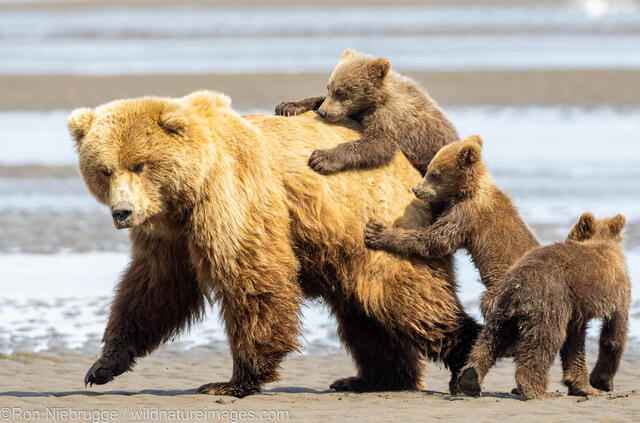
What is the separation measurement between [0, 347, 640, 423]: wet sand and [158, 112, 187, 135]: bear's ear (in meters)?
1.68

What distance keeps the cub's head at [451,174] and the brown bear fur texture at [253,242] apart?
26 cm

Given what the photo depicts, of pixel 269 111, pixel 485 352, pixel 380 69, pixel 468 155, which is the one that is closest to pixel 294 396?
pixel 485 352

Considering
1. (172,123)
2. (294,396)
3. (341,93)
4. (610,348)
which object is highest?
(341,93)

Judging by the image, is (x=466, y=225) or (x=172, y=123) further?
(x=466, y=225)

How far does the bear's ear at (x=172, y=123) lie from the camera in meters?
6.30

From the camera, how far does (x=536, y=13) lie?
49.4 m

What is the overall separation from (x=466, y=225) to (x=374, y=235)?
0.59 metres

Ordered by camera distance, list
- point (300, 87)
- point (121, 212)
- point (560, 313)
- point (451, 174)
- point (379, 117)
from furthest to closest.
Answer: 1. point (300, 87)
2. point (379, 117)
3. point (451, 174)
4. point (560, 313)
5. point (121, 212)

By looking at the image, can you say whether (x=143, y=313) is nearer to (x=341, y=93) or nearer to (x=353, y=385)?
(x=353, y=385)

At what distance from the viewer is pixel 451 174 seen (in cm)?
689

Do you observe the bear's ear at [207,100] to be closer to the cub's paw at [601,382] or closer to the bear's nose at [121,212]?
the bear's nose at [121,212]

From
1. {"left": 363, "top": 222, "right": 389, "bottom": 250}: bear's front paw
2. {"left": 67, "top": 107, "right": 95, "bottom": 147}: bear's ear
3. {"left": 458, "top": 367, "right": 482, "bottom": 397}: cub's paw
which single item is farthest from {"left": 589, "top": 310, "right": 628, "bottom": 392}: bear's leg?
{"left": 67, "top": 107, "right": 95, "bottom": 147}: bear's ear

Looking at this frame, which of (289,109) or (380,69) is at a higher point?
(380,69)

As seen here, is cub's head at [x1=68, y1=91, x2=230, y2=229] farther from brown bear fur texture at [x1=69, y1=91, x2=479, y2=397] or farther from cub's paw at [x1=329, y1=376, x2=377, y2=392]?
cub's paw at [x1=329, y1=376, x2=377, y2=392]
